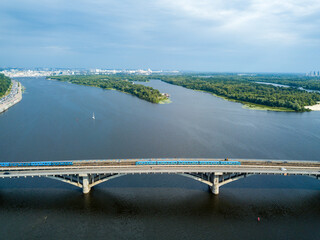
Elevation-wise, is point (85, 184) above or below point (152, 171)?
below

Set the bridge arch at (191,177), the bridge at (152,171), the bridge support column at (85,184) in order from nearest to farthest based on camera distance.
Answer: the bridge at (152,171), the bridge support column at (85,184), the bridge arch at (191,177)

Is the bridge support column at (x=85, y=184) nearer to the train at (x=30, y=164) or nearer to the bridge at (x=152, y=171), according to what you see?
the bridge at (x=152, y=171)

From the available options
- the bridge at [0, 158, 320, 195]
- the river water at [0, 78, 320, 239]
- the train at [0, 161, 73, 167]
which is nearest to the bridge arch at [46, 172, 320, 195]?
the bridge at [0, 158, 320, 195]

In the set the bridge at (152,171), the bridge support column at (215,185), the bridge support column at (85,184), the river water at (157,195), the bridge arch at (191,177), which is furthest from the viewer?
the bridge support column at (215,185)

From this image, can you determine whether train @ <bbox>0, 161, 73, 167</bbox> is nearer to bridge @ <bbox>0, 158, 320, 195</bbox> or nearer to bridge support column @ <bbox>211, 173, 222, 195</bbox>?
bridge @ <bbox>0, 158, 320, 195</bbox>

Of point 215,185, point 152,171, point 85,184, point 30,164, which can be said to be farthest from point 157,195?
point 30,164

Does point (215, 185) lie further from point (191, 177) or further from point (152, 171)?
point (152, 171)

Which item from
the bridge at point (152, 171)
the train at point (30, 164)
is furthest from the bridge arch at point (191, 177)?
the train at point (30, 164)

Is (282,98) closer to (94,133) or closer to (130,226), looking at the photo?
(94,133)
